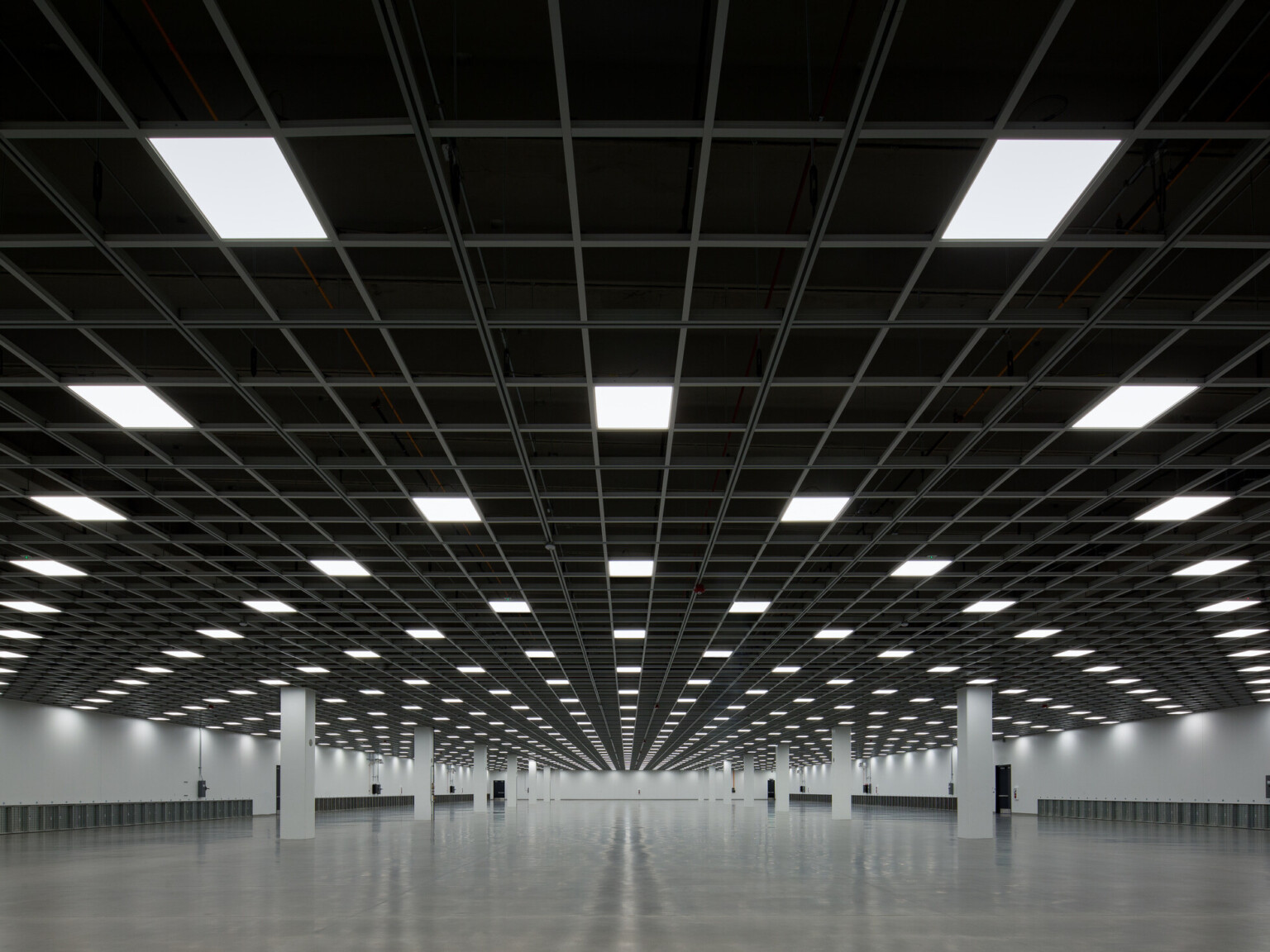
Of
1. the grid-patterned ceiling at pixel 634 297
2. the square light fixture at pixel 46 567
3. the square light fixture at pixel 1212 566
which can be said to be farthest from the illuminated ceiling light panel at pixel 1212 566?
the square light fixture at pixel 46 567

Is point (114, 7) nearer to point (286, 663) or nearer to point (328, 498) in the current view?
point (328, 498)

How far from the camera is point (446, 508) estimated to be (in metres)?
16.7

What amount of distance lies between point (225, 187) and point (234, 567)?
48.8ft

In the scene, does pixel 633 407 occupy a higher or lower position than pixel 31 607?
higher

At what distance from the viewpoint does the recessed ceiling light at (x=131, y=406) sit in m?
11.7

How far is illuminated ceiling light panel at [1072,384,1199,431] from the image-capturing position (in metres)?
11.7

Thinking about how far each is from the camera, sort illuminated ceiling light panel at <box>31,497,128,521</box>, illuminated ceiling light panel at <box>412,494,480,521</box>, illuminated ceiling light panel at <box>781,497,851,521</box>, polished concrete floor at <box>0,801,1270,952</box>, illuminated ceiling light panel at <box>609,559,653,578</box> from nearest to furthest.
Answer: polished concrete floor at <box>0,801,1270,952</box>
illuminated ceiling light panel at <box>31,497,128,521</box>
illuminated ceiling light panel at <box>412,494,480,521</box>
illuminated ceiling light panel at <box>781,497,851,521</box>
illuminated ceiling light panel at <box>609,559,653,578</box>

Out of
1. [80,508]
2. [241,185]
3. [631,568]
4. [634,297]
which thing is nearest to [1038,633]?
[631,568]

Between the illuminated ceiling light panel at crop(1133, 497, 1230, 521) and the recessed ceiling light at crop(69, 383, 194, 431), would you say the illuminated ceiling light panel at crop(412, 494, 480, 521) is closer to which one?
the recessed ceiling light at crop(69, 383, 194, 431)

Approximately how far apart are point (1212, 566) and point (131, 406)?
20436mm

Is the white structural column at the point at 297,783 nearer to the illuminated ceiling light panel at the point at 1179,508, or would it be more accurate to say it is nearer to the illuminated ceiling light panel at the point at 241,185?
the illuminated ceiling light panel at the point at 1179,508

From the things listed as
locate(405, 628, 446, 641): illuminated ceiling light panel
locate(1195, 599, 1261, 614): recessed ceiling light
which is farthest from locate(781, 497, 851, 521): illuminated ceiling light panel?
locate(405, 628, 446, 641): illuminated ceiling light panel

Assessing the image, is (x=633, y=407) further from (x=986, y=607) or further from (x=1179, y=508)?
(x=986, y=607)

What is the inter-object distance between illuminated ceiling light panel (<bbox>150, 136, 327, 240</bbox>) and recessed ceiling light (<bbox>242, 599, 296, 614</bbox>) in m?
17.7
